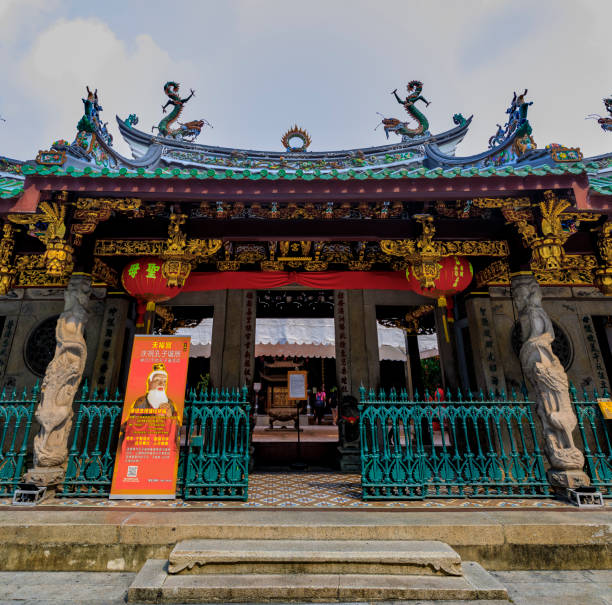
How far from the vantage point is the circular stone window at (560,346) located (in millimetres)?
7266

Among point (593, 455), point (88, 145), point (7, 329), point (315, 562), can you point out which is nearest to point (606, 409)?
point (593, 455)

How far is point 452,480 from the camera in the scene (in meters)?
5.12

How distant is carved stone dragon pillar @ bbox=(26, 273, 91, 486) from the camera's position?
4664 mm

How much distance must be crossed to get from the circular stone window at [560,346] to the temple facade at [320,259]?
0.09 feet

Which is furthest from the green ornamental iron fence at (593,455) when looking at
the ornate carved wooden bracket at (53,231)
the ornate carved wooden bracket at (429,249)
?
the ornate carved wooden bracket at (53,231)

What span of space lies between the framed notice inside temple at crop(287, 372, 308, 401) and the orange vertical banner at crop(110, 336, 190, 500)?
12.1 ft

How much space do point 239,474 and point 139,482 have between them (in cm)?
134

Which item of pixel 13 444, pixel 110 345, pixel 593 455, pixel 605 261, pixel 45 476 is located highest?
pixel 605 261

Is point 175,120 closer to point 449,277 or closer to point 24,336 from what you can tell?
point 24,336

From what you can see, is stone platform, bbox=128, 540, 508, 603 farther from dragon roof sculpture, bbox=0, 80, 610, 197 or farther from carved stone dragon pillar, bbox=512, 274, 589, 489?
dragon roof sculpture, bbox=0, 80, 610, 197

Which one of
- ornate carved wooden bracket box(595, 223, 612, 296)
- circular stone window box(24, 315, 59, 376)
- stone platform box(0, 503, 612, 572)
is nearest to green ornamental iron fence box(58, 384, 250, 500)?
stone platform box(0, 503, 612, 572)

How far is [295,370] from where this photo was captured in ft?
37.7

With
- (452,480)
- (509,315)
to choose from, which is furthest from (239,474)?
(509,315)

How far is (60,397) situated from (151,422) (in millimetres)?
1303
